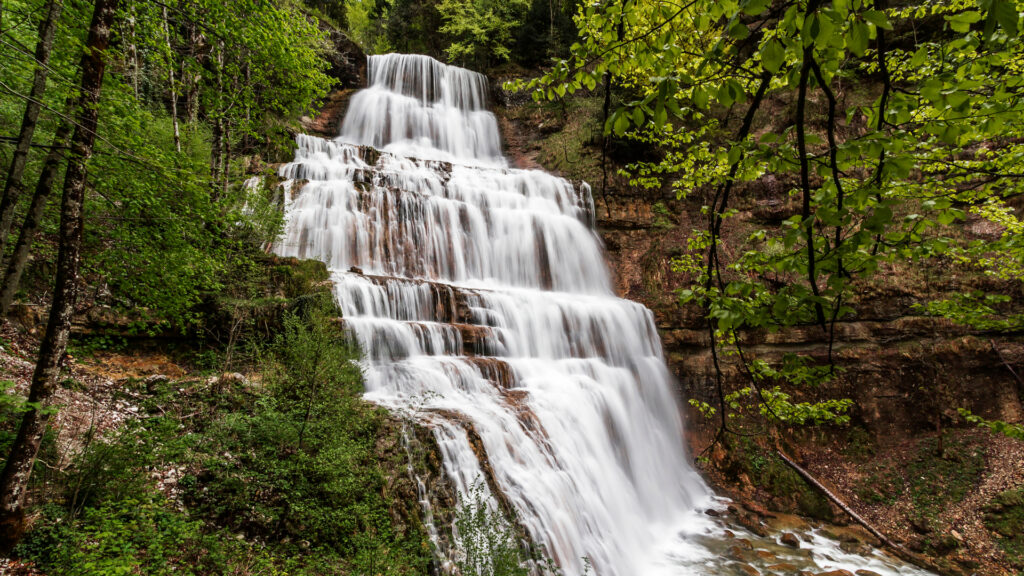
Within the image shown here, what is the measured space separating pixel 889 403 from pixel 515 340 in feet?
36.9

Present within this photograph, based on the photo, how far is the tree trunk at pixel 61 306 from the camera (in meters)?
3.73

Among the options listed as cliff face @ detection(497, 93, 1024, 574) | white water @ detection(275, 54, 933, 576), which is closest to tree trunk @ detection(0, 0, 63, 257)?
white water @ detection(275, 54, 933, 576)

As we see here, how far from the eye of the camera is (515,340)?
11.0m

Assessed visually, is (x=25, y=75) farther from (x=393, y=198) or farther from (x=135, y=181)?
(x=393, y=198)

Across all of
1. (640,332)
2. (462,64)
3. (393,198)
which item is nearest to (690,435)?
(640,332)

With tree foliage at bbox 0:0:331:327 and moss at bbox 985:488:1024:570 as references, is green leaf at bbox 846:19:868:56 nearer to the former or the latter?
tree foliage at bbox 0:0:331:327

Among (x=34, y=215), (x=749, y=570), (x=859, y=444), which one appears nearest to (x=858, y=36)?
(x=34, y=215)

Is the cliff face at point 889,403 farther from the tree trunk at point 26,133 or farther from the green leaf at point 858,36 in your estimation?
the tree trunk at point 26,133

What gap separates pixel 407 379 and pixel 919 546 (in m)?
11.5

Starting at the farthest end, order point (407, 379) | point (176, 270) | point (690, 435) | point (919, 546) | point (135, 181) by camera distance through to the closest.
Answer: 1. point (690, 435)
2. point (919, 546)
3. point (407, 379)
4. point (176, 270)
5. point (135, 181)

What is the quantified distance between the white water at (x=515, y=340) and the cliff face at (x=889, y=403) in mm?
1246

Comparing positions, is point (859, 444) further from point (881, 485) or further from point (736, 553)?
point (736, 553)

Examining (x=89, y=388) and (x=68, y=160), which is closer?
(x=68, y=160)

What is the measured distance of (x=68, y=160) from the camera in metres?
4.15
